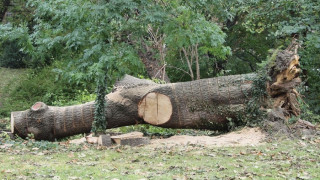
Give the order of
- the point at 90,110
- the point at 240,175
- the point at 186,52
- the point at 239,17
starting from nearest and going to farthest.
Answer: the point at 240,175 → the point at 90,110 → the point at 186,52 → the point at 239,17

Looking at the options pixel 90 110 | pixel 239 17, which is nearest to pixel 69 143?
pixel 90 110

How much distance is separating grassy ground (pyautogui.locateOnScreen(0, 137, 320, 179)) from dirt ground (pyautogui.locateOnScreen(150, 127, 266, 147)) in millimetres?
387

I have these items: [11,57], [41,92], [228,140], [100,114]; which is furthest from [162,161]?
[11,57]

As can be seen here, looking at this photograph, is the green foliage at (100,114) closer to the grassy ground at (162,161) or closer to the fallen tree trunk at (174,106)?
the fallen tree trunk at (174,106)

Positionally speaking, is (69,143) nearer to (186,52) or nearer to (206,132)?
(206,132)

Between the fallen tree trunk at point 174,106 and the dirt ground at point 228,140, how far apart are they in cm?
61

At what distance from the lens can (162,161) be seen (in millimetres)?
7793

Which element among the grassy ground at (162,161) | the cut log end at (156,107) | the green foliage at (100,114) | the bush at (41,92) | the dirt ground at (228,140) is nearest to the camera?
the grassy ground at (162,161)

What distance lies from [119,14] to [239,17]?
13784 millimetres

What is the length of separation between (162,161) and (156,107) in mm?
3318

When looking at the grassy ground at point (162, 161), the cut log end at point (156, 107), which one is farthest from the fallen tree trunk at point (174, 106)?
the grassy ground at point (162, 161)

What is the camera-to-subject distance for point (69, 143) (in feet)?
34.0

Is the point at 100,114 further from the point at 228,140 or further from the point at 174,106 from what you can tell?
the point at 228,140

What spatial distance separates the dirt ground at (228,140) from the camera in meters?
9.52
